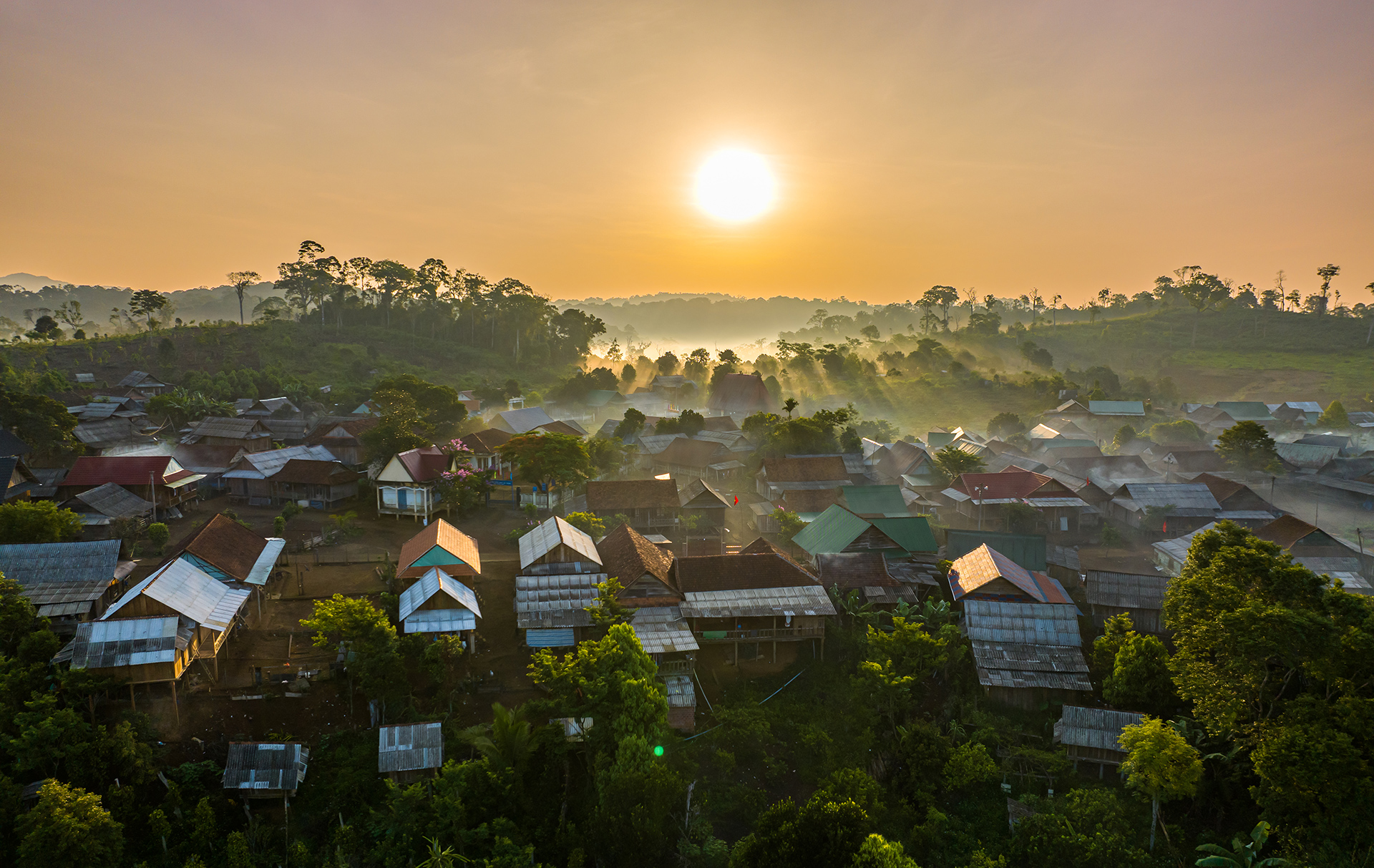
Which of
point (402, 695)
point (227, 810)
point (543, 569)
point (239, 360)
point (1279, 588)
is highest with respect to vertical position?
point (239, 360)

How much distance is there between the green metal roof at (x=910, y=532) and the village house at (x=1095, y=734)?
11.0 metres

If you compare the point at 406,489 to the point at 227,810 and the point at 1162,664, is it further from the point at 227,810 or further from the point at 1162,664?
the point at 1162,664

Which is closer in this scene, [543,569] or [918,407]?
[543,569]

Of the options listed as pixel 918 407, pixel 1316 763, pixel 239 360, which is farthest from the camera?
pixel 918 407

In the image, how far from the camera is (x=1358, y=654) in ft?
54.3

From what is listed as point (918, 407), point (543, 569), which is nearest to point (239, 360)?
point (543, 569)

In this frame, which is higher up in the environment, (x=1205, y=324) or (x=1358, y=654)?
(x=1205, y=324)

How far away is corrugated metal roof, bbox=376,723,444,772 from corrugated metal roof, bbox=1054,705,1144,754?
19143 millimetres

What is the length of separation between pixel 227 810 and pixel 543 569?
12.5 meters

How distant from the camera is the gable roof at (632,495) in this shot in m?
37.8

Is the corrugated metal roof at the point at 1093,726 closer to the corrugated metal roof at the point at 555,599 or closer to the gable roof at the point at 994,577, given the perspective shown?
the gable roof at the point at 994,577

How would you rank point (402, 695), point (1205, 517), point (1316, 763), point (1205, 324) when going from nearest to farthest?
point (1316, 763) → point (402, 695) → point (1205, 517) → point (1205, 324)

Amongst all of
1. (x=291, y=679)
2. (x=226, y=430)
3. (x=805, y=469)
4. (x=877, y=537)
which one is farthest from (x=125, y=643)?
(x=805, y=469)

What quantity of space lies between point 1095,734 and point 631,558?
55.9ft
